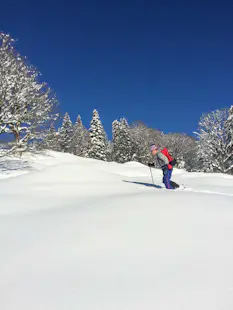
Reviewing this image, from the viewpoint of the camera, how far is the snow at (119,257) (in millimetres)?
2311

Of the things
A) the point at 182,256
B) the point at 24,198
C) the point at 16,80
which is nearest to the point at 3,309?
the point at 182,256

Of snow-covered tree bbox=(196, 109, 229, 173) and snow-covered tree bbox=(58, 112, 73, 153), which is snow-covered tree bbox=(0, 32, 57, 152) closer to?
snow-covered tree bbox=(196, 109, 229, 173)

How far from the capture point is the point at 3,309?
2.21m

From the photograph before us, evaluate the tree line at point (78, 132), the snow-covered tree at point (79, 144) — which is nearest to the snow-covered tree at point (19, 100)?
the tree line at point (78, 132)

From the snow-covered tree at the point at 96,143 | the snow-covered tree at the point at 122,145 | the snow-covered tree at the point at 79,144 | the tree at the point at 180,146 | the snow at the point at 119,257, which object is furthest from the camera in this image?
the snow-covered tree at the point at 79,144

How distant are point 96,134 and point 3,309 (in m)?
47.5

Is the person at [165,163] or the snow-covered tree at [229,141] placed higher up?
the snow-covered tree at [229,141]

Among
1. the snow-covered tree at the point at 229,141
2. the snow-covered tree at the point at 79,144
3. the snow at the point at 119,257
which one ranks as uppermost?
the snow-covered tree at the point at 79,144

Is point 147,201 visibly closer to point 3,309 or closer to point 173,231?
point 173,231

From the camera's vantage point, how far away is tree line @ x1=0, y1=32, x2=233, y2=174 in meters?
14.5

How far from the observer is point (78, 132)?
2411 inches

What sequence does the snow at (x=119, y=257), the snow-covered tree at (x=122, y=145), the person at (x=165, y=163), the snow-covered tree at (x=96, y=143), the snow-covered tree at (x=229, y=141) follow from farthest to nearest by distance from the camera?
the snow-covered tree at (x=122, y=145) → the snow-covered tree at (x=96, y=143) → the snow-covered tree at (x=229, y=141) → the person at (x=165, y=163) → the snow at (x=119, y=257)

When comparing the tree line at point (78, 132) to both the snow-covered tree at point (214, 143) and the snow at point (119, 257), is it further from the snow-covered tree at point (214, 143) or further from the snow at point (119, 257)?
the snow at point (119, 257)

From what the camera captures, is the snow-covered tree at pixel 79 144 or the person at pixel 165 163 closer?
the person at pixel 165 163
